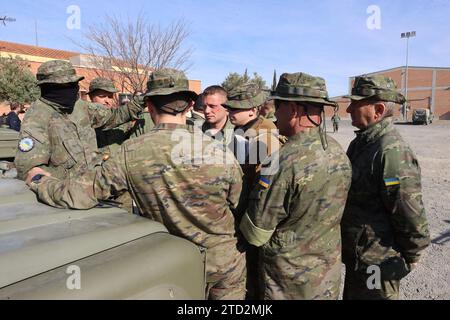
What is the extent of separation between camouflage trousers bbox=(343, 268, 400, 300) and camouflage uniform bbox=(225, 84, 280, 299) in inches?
28.4

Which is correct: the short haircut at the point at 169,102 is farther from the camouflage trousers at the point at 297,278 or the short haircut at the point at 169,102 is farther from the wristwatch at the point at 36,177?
the camouflage trousers at the point at 297,278

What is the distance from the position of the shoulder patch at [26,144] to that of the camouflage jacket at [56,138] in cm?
2

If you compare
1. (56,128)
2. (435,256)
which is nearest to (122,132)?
(56,128)

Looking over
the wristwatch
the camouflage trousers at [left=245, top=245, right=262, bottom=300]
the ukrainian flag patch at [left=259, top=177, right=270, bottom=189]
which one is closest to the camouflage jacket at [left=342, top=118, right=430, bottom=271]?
the camouflage trousers at [left=245, top=245, right=262, bottom=300]

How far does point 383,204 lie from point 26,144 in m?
2.66

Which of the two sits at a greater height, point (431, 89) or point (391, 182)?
point (431, 89)

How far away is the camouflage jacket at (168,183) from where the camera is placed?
5.75 feet

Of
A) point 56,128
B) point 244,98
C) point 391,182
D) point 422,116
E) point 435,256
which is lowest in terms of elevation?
point 435,256

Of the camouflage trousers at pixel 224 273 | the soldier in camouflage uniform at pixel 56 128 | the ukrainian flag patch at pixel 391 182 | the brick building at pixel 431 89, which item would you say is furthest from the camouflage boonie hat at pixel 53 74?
the brick building at pixel 431 89

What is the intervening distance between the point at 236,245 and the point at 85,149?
2035mm

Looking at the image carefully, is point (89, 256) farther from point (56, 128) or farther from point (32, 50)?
point (32, 50)

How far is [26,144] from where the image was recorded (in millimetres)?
2754
